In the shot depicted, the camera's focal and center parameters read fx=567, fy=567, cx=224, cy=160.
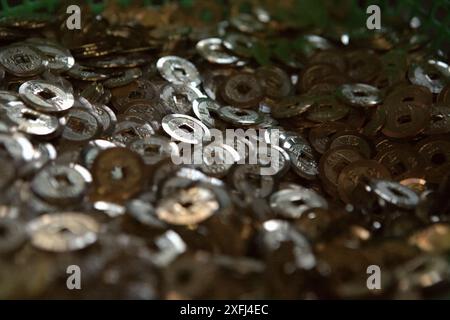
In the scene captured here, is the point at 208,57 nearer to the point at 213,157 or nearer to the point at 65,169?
the point at 213,157

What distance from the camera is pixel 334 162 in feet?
4.69

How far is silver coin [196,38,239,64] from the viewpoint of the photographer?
1738 millimetres

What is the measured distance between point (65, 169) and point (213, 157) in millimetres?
348

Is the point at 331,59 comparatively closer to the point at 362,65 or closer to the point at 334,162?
the point at 362,65

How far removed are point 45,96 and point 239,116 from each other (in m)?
0.49

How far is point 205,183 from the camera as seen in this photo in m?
1.16

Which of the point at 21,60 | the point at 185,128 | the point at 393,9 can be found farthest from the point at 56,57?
the point at 393,9

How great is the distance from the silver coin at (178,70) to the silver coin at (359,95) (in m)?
0.42

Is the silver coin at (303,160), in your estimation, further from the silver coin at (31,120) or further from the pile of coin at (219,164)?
the silver coin at (31,120)

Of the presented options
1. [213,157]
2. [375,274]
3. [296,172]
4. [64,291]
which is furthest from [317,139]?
[64,291]

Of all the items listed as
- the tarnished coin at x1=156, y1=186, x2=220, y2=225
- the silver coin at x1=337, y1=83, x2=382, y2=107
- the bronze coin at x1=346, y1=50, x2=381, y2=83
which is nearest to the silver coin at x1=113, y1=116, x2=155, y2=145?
the tarnished coin at x1=156, y1=186, x2=220, y2=225

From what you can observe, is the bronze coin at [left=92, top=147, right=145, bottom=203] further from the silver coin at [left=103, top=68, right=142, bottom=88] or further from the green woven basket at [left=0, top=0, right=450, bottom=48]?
the green woven basket at [left=0, top=0, right=450, bottom=48]

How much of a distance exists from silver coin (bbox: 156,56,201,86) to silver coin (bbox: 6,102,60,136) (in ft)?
1.31
